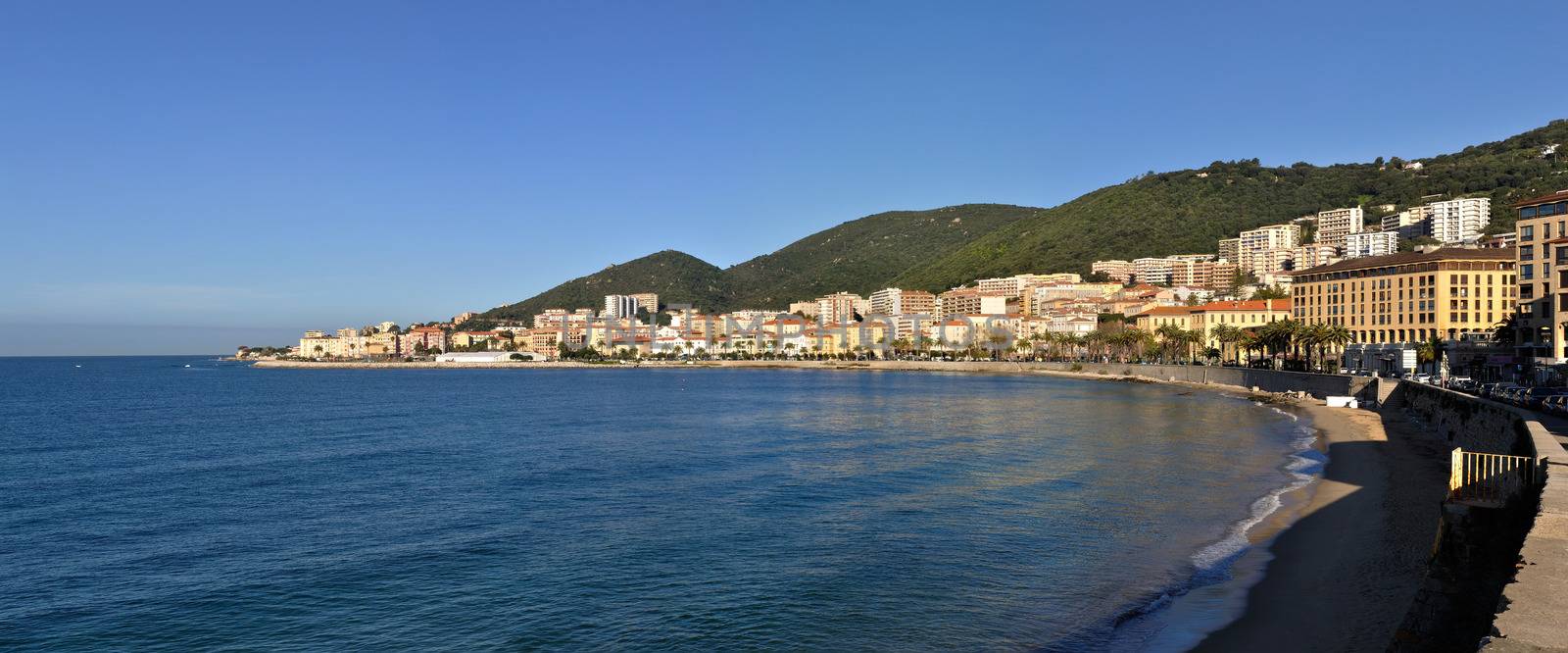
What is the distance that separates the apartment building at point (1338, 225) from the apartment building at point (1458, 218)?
22.1 metres

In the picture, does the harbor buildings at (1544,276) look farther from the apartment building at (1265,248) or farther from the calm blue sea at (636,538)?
the apartment building at (1265,248)

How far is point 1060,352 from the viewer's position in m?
140

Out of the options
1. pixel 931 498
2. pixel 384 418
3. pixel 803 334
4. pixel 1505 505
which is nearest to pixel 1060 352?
pixel 803 334

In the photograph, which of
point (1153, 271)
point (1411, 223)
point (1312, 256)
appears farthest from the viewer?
point (1153, 271)

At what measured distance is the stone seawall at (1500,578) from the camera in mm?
8234

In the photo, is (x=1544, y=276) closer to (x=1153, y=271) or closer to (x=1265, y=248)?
(x=1265, y=248)

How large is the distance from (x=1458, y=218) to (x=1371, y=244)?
12.6 m

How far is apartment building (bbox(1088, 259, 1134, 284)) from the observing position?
7436 inches

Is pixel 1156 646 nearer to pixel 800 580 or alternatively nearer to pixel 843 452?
pixel 800 580

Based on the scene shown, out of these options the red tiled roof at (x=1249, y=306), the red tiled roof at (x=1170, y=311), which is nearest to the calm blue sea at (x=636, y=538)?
the red tiled roof at (x=1249, y=306)

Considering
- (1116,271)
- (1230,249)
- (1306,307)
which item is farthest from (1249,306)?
(1230,249)

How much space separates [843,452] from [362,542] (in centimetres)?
1893

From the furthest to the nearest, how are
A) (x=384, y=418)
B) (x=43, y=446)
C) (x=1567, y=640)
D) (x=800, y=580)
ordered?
(x=384, y=418) < (x=43, y=446) < (x=800, y=580) < (x=1567, y=640)

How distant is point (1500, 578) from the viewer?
11.9 m
